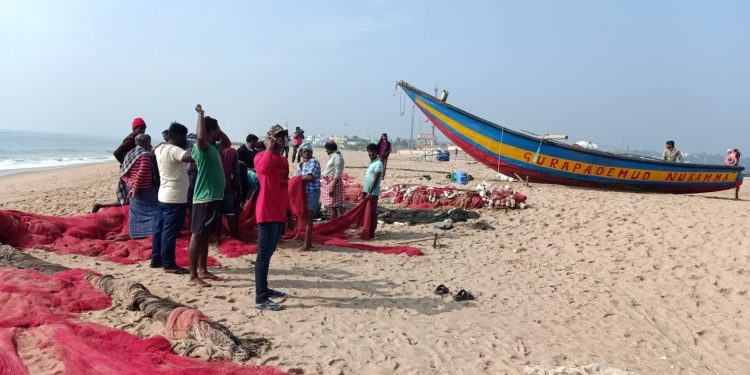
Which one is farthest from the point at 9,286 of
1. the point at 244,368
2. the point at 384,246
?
the point at 384,246

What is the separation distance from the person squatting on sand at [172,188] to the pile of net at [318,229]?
1079mm

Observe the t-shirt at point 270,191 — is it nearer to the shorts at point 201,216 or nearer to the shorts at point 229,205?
the shorts at point 201,216

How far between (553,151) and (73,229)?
37.3 feet

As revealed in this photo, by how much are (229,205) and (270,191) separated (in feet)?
7.74

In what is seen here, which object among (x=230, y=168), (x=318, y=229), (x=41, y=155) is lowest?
(x=41, y=155)

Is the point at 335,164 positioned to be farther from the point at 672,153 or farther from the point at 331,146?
the point at 672,153

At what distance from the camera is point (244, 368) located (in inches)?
117

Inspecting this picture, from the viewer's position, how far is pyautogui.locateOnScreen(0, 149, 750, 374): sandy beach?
371cm

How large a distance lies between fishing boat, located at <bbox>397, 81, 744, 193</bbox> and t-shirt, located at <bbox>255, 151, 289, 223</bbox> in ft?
34.1

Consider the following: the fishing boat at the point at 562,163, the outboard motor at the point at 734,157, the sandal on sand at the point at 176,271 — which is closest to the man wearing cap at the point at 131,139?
the sandal on sand at the point at 176,271

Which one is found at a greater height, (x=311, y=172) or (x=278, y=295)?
(x=311, y=172)

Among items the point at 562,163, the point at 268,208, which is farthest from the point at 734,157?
the point at 268,208

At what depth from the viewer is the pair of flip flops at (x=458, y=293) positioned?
5012mm

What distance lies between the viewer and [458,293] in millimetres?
5070
